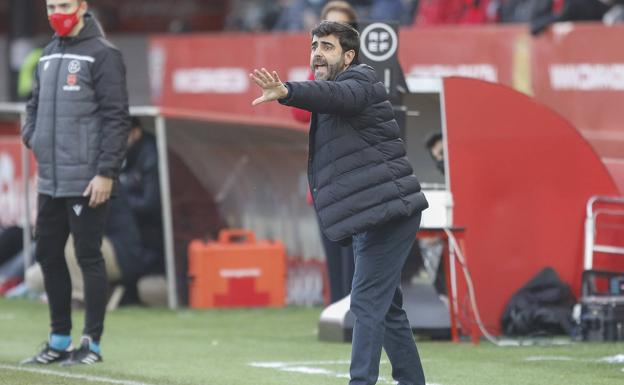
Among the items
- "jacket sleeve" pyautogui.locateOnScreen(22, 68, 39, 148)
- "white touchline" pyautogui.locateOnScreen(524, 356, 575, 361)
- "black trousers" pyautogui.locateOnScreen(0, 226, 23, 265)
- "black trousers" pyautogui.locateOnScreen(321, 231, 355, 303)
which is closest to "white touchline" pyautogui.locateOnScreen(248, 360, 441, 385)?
"white touchline" pyautogui.locateOnScreen(524, 356, 575, 361)

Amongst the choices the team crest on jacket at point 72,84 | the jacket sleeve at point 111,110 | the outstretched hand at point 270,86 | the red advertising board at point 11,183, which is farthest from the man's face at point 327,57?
the red advertising board at point 11,183

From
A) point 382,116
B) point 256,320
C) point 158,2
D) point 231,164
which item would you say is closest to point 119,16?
point 158,2

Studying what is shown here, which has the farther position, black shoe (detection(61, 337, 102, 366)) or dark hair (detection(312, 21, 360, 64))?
black shoe (detection(61, 337, 102, 366))

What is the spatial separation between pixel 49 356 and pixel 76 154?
114 centimetres

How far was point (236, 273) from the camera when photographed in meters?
13.8

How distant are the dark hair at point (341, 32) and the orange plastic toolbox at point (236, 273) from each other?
6506 mm

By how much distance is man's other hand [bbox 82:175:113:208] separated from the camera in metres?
9.16

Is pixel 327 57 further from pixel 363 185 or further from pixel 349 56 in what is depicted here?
pixel 363 185

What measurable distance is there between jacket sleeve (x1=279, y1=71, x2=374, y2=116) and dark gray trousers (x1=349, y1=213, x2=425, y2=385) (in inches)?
23.0

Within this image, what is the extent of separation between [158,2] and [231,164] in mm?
17055

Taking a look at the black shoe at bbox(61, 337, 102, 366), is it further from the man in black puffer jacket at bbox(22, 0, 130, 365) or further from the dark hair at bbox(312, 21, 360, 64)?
the dark hair at bbox(312, 21, 360, 64)

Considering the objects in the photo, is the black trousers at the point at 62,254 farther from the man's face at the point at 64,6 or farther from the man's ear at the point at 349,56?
the man's ear at the point at 349,56

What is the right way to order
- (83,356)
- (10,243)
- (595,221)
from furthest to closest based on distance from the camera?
(10,243), (595,221), (83,356)

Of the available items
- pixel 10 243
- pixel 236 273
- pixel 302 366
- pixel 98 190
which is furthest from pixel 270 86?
pixel 10 243
